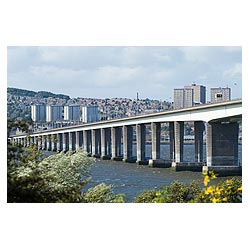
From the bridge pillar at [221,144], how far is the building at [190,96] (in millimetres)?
4531

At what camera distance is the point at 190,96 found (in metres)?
33.3

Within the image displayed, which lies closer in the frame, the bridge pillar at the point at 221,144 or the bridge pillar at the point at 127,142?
the bridge pillar at the point at 221,144

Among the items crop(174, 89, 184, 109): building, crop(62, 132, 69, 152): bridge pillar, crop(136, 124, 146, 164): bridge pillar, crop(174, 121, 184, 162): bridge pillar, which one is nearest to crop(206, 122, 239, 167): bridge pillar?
crop(174, 121, 184, 162): bridge pillar

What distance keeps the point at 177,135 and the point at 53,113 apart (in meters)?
9.46

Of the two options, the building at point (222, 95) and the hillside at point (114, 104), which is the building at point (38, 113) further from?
the hillside at point (114, 104)

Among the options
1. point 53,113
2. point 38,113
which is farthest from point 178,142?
point 53,113

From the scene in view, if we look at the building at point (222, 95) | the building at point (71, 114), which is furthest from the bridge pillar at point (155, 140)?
the building at point (71, 114)

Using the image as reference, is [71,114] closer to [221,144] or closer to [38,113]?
[38,113]

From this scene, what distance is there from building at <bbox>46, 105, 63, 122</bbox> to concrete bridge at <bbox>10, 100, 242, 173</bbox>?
1031 mm

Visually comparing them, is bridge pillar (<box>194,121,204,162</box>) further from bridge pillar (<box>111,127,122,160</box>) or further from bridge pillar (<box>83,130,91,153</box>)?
bridge pillar (<box>83,130,91,153</box>)

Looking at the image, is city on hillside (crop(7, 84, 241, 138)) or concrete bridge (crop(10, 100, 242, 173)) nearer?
concrete bridge (crop(10, 100, 242, 173))

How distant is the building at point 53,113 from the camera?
3309 centimetres

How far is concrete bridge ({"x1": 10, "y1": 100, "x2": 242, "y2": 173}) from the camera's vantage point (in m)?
25.9
